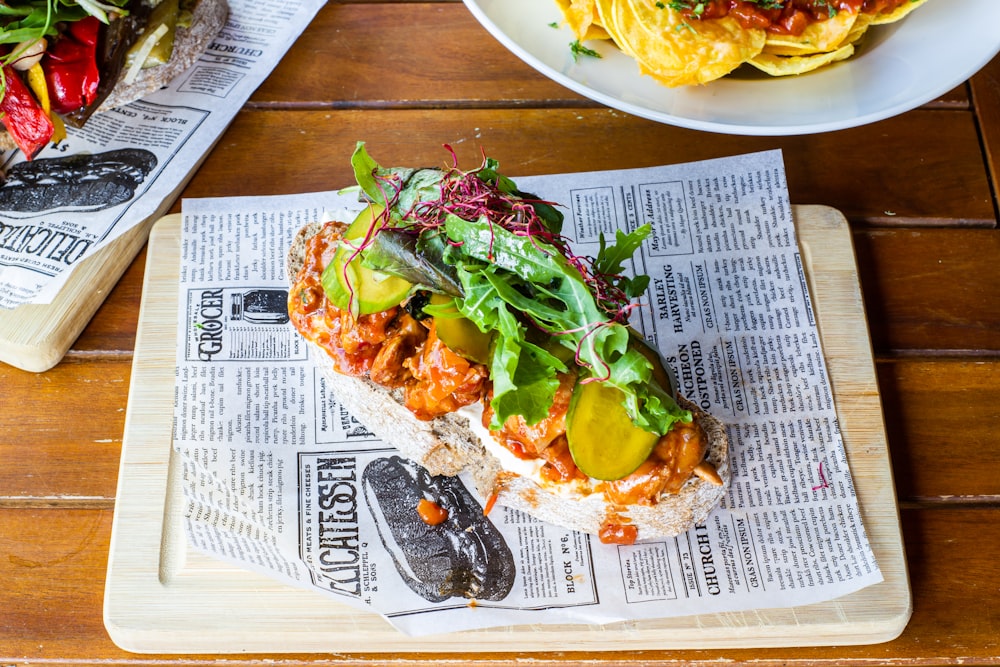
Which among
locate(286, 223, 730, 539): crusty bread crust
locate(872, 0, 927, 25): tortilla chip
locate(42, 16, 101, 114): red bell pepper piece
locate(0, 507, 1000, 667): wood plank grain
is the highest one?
locate(872, 0, 927, 25): tortilla chip

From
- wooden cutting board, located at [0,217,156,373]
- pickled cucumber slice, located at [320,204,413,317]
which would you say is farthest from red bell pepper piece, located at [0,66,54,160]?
pickled cucumber slice, located at [320,204,413,317]

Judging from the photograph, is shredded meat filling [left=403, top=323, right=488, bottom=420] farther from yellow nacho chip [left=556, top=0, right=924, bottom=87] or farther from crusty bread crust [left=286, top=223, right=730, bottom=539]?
yellow nacho chip [left=556, top=0, right=924, bottom=87]

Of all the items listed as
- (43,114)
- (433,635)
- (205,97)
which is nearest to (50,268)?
(43,114)

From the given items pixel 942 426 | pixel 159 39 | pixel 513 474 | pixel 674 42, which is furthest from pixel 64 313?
pixel 942 426

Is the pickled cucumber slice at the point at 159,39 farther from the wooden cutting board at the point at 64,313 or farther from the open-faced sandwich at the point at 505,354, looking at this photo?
the open-faced sandwich at the point at 505,354

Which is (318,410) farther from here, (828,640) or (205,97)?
(828,640)

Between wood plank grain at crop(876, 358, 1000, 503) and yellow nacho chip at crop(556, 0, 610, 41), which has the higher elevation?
yellow nacho chip at crop(556, 0, 610, 41)
